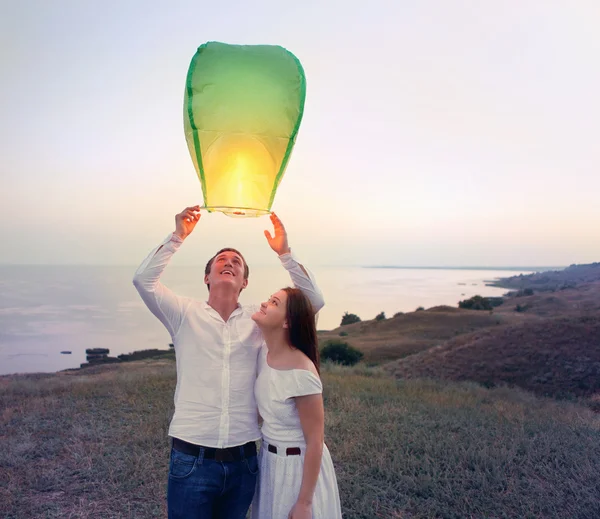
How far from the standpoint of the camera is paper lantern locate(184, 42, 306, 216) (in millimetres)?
2559

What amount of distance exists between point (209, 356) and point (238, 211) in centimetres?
81

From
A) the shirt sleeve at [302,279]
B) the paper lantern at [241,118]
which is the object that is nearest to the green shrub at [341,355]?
the shirt sleeve at [302,279]

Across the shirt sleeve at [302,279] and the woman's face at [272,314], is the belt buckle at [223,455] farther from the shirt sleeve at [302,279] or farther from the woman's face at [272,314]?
the shirt sleeve at [302,279]

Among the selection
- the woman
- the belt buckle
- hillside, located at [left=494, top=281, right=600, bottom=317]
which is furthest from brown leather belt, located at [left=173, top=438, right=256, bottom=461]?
hillside, located at [left=494, top=281, right=600, bottom=317]

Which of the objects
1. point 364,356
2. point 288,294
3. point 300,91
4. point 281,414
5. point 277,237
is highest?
point 300,91

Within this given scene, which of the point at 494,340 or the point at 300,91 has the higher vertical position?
the point at 300,91

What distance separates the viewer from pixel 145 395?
9430 millimetres

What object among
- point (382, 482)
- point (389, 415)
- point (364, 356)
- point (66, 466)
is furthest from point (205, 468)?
point (364, 356)

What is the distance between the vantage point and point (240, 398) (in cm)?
269

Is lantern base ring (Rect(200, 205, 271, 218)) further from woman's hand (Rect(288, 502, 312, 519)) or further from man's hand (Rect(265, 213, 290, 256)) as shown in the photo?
woman's hand (Rect(288, 502, 312, 519))

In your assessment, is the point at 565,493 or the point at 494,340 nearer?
the point at 565,493

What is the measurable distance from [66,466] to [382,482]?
3.79 metres

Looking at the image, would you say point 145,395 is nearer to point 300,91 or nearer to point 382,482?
point 382,482

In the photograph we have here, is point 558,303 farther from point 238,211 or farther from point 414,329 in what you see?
point 238,211
